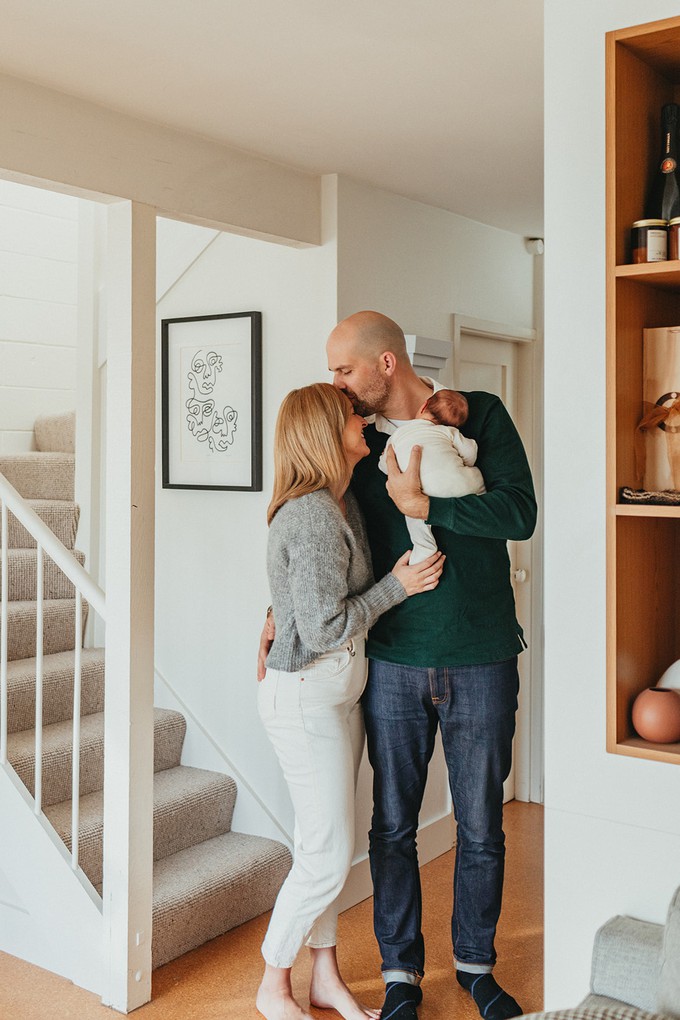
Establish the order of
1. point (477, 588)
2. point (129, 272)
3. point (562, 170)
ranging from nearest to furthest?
point (562, 170), point (477, 588), point (129, 272)

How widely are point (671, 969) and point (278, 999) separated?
56.1 inches

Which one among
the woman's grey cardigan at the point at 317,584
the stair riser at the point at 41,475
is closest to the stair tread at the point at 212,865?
the woman's grey cardigan at the point at 317,584

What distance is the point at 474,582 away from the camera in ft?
8.35

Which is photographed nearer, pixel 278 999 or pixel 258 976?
pixel 278 999

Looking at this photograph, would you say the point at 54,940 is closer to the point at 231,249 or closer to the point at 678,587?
the point at 678,587

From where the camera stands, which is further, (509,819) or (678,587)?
(509,819)

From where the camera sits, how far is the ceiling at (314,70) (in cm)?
216

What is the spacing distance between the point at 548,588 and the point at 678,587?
319mm

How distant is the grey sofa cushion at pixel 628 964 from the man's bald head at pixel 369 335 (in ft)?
4.67

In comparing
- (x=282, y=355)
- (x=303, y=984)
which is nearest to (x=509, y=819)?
(x=303, y=984)

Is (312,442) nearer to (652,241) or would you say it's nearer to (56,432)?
(652,241)

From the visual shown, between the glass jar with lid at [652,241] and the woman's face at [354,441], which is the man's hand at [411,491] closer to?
the woman's face at [354,441]

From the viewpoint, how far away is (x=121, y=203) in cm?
273

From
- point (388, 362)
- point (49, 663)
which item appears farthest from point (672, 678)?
point (49, 663)
